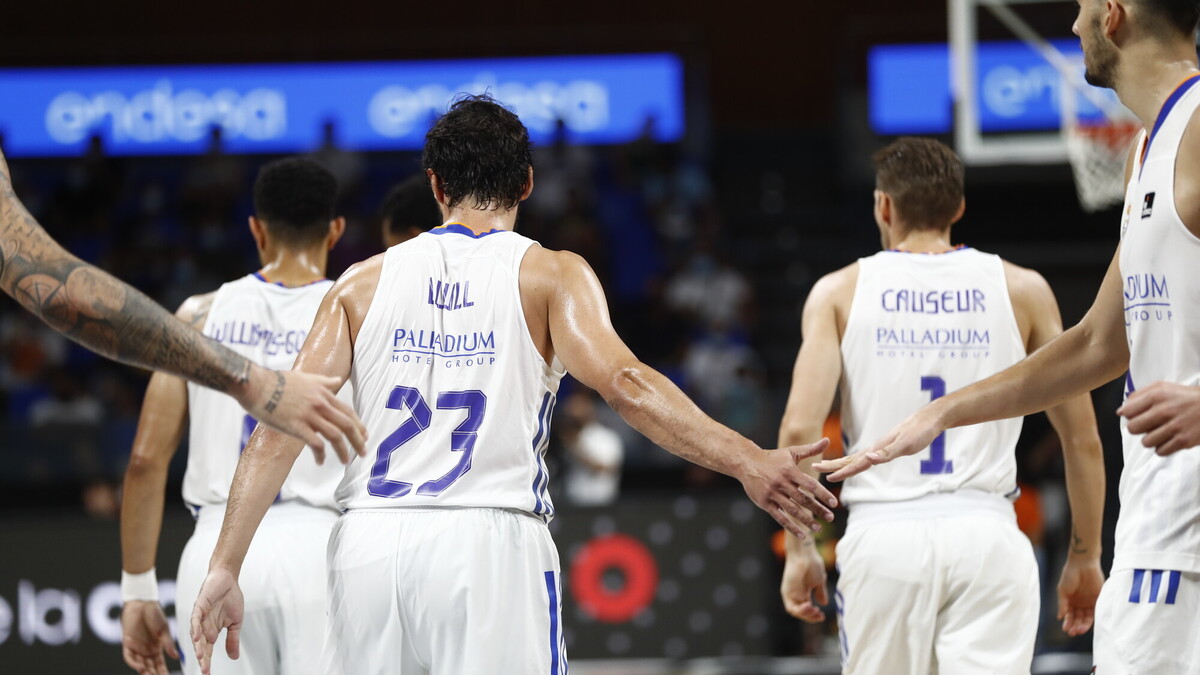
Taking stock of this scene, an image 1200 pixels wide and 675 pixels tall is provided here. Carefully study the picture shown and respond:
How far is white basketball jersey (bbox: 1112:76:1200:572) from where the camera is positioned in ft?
11.1

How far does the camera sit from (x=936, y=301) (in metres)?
5.06

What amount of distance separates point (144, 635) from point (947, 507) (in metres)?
3.33

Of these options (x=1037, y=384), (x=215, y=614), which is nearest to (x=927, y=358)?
(x=1037, y=384)

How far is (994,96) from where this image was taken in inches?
502

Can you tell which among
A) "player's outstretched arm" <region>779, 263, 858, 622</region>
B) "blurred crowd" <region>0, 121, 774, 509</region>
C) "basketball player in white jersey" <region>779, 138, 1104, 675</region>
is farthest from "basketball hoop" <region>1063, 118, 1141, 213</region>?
"player's outstretched arm" <region>779, 263, 858, 622</region>

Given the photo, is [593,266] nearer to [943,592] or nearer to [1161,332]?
[943,592]

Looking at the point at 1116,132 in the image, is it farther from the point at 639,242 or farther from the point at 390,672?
the point at 390,672

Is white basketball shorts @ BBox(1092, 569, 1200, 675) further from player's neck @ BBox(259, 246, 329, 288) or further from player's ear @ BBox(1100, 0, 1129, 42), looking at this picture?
player's neck @ BBox(259, 246, 329, 288)

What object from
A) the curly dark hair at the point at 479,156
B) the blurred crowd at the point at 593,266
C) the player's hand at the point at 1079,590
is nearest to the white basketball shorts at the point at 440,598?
the curly dark hair at the point at 479,156

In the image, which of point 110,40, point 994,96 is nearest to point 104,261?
point 110,40

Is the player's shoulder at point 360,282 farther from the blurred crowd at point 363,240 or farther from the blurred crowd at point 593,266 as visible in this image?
the blurred crowd at point 363,240

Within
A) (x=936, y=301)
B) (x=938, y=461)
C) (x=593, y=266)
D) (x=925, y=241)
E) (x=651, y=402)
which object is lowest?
(x=938, y=461)

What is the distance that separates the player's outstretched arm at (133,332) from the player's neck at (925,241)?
278cm

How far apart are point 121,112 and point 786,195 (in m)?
9.10
